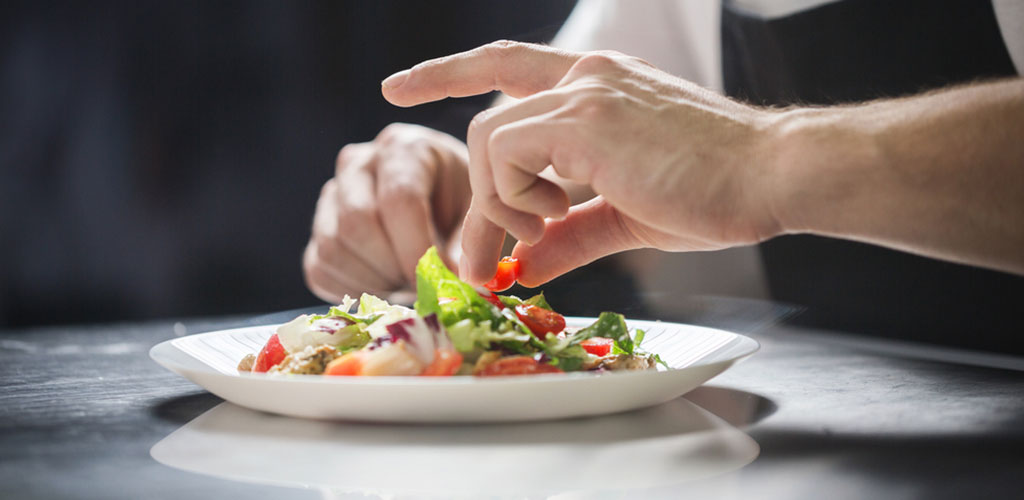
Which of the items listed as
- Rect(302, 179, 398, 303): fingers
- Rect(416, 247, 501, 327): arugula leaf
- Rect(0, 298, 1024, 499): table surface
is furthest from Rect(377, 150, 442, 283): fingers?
Rect(416, 247, 501, 327): arugula leaf

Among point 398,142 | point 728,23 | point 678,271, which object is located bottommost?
point 678,271

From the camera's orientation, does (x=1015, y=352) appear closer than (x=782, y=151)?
No

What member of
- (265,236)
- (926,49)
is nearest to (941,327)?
(926,49)

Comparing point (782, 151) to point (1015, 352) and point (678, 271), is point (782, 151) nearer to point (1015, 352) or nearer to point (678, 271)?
point (1015, 352)

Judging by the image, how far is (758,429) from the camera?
78cm

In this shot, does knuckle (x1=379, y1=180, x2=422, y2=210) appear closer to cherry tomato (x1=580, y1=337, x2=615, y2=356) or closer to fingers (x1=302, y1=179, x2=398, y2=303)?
fingers (x1=302, y1=179, x2=398, y2=303)

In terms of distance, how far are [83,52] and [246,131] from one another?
70 centimetres

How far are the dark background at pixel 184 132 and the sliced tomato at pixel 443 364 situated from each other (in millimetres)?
2916

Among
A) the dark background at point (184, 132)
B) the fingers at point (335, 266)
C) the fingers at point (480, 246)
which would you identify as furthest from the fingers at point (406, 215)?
the dark background at point (184, 132)

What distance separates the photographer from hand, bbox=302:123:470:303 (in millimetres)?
2141

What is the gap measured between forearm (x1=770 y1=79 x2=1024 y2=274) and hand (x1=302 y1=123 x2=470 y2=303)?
1361mm

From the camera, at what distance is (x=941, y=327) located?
5.97 feet

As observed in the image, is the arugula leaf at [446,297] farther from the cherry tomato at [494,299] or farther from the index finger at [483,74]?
the index finger at [483,74]

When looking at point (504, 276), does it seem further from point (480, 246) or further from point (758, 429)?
point (758, 429)
